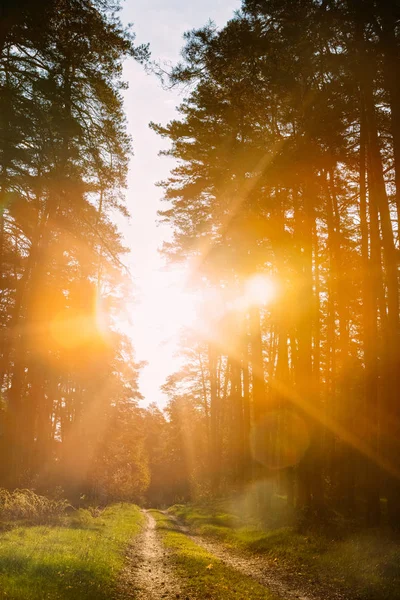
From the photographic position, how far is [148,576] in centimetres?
1055

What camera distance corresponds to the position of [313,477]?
15.6 metres

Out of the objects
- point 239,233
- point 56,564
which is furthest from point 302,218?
point 56,564

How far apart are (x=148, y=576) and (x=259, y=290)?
58.3ft

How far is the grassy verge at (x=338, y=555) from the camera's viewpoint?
29.3ft

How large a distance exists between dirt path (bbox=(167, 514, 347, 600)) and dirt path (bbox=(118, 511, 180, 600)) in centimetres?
182

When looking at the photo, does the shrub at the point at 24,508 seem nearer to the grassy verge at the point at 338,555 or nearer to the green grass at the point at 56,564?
the green grass at the point at 56,564

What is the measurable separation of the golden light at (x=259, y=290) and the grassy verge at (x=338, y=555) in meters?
12.0

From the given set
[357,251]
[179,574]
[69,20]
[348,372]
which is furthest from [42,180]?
[348,372]

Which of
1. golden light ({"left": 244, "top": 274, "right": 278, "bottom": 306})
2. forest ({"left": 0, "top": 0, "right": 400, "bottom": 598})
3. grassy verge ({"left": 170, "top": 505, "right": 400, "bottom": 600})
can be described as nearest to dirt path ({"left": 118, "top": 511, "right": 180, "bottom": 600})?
grassy verge ({"left": 170, "top": 505, "right": 400, "bottom": 600})

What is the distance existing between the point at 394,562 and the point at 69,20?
13.6 m

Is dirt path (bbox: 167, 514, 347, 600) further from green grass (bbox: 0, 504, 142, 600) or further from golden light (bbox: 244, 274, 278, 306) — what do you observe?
golden light (bbox: 244, 274, 278, 306)

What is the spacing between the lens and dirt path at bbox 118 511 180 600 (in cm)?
874

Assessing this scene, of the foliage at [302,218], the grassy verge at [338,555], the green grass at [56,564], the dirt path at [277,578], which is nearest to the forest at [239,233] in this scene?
the foliage at [302,218]

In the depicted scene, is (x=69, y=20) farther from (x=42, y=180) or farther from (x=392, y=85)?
(x=392, y=85)
